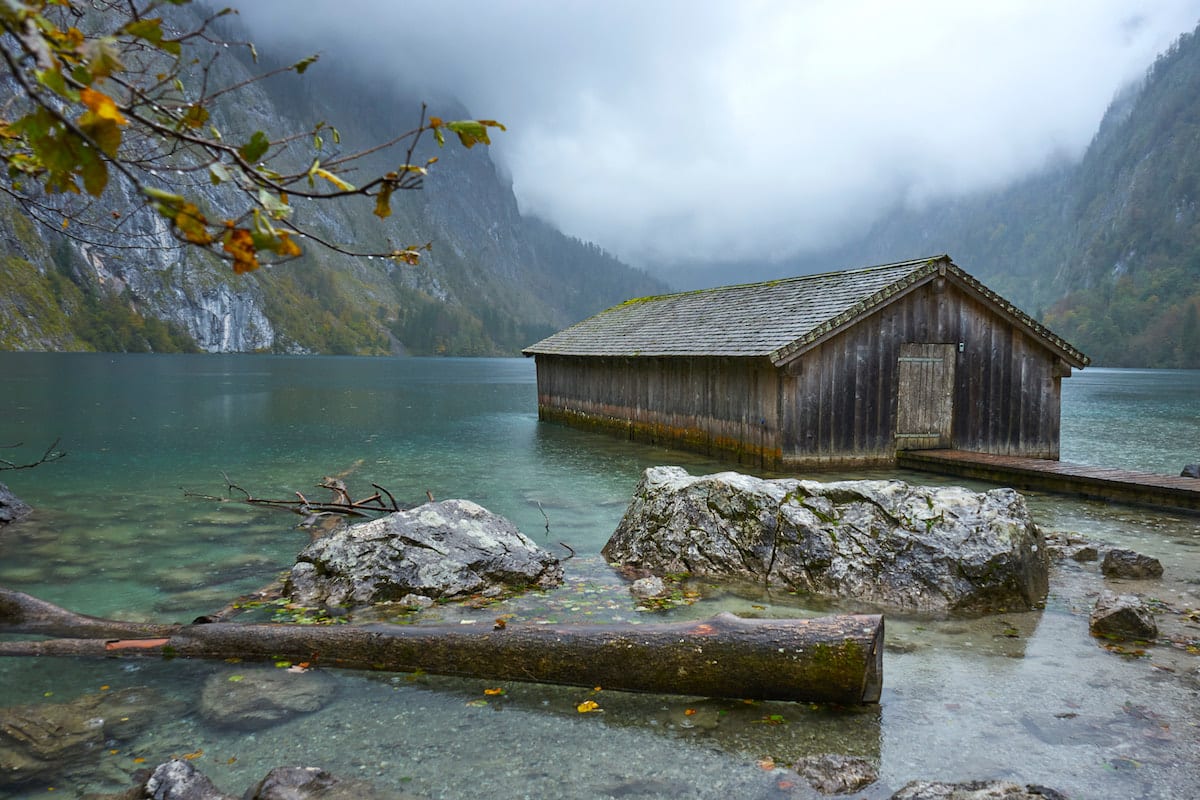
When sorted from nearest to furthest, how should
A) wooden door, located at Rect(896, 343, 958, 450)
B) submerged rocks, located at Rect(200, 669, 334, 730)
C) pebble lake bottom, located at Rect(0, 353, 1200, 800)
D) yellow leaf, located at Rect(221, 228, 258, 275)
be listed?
yellow leaf, located at Rect(221, 228, 258, 275) < pebble lake bottom, located at Rect(0, 353, 1200, 800) < submerged rocks, located at Rect(200, 669, 334, 730) < wooden door, located at Rect(896, 343, 958, 450)

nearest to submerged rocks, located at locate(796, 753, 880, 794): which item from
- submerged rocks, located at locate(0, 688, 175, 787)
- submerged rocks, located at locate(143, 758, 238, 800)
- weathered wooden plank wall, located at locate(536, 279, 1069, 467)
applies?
submerged rocks, located at locate(143, 758, 238, 800)

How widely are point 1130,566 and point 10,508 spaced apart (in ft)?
61.1

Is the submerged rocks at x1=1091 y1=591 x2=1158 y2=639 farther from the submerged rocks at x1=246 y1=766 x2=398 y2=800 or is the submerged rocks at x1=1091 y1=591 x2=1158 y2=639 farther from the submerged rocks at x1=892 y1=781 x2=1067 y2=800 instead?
the submerged rocks at x1=246 y1=766 x2=398 y2=800

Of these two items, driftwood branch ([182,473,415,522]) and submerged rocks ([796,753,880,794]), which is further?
driftwood branch ([182,473,415,522])

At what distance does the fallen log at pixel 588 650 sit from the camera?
634cm

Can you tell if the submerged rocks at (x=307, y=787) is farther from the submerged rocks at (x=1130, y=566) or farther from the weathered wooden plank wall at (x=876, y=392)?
the weathered wooden plank wall at (x=876, y=392)

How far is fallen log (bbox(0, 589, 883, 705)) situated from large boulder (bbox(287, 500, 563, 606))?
212 centimetres

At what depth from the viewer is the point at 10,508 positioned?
47.8ft

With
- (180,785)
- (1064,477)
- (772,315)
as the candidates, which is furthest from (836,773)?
(772,315)

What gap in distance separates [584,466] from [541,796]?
1720 centimetres

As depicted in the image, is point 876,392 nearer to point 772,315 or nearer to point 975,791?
point 772,315

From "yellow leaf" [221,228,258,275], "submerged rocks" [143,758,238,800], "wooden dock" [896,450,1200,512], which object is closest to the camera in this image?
"yellow leaf" [221,228,258,275]

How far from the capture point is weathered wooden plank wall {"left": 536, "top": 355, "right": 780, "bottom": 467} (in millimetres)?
20531

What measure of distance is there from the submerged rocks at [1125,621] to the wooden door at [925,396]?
41.2 ft
